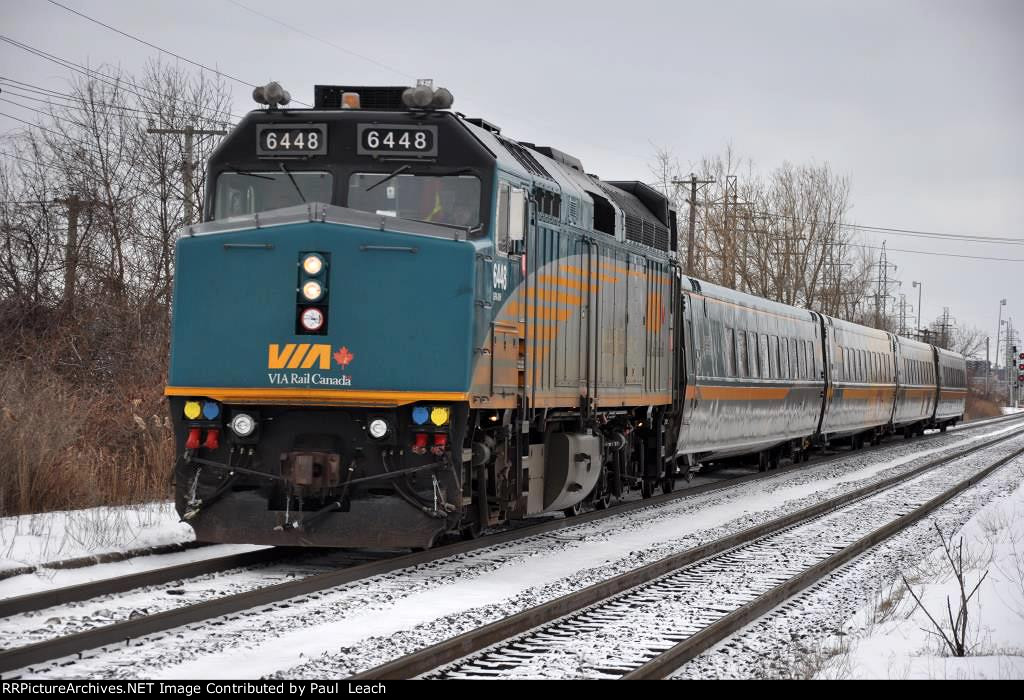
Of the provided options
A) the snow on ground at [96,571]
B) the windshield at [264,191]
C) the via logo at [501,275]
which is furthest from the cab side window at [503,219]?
the snow on ground at [96,571]

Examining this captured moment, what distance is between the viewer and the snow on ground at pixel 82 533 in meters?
9.35

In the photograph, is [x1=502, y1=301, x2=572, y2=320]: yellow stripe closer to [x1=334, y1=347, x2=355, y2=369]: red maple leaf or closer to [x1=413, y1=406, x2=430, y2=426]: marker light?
[x1=413, y1=406, x2=430, y2=426]: marker light

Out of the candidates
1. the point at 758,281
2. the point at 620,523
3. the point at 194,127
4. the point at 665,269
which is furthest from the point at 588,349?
the point at 758,281

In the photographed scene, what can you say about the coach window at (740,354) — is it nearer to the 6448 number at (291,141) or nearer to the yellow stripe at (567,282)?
the yellow stripe at (567,282)

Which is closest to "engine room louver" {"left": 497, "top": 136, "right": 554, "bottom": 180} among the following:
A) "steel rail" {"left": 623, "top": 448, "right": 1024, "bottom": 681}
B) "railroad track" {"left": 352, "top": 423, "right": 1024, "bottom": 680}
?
"railroad track" {"left": 352, "top": 423, "right": 1024, "bottom": 680}

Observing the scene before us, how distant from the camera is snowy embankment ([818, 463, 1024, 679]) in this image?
6332 millimetres

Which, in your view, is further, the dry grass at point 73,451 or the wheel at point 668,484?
the wheel at point 668,484

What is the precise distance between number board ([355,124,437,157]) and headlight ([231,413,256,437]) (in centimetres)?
231

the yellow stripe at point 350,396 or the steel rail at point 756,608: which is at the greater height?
the yellow stripe at point 350,396

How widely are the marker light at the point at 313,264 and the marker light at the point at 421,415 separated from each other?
126 centimetres

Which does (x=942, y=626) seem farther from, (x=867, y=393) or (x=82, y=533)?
(x=867, y=393)

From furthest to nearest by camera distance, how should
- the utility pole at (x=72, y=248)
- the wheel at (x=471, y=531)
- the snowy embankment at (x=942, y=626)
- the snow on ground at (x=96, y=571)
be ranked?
the utility pole at (x=72, y=248) < the wheel at (x=471, y=531) < the snow on ground at (x=96, y=571) < the snowy embankment at (x=942, y=626)
